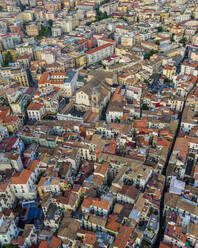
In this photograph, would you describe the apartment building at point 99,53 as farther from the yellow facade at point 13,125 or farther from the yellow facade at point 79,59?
the yellow facade at point 13,125

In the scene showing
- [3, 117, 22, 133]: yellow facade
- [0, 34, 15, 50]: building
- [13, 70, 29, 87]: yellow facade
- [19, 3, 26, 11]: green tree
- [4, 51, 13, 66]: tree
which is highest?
[19, 3, 26, 11]: green tree

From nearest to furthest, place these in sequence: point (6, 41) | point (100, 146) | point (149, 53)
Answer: point (100, 146) < point (149, 53) < point (6, 41)

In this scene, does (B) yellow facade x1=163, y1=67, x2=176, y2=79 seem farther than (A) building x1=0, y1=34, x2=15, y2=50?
No

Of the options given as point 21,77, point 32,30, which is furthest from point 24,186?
point 32,30

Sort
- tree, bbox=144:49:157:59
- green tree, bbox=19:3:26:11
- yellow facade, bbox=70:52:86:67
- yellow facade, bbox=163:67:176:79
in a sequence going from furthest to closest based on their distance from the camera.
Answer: green tree, bbox=19:3:26:11 < tree, bbox=144:49:157:59 < yellow facade, bbox=70:52:86:67 < yellow facade, bbox=163:67:176:79

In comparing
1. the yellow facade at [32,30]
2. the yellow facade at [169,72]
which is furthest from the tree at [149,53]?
the yellow facade at [32,30]

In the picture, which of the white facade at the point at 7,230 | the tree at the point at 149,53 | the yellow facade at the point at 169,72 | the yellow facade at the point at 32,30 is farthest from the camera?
the yellow facade at the point at 32,30

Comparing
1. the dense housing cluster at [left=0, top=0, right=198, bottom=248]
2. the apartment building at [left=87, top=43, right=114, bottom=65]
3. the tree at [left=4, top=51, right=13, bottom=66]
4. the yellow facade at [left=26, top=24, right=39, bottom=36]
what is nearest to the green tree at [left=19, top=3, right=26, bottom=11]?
the yellow facade at [left=26, top=24, right=39, bottom=36]

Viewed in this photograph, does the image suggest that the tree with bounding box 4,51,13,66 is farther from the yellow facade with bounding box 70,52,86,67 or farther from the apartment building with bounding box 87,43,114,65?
the apartment building with bounding box 87,43,114,65

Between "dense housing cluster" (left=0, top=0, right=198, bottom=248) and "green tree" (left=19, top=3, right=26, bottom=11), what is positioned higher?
"green tree" (left=19, top=3, right=26, bottom=11)

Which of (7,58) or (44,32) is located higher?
(44,32)

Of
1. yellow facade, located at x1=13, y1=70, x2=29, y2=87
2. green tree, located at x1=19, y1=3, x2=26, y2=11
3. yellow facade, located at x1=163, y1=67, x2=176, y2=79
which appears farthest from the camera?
green tree, located at x1=19, y1=3, x2=26, y2=11

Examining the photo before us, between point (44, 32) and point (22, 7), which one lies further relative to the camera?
point (22, 7)

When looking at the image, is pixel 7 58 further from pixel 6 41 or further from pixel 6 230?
pixel 6 230
